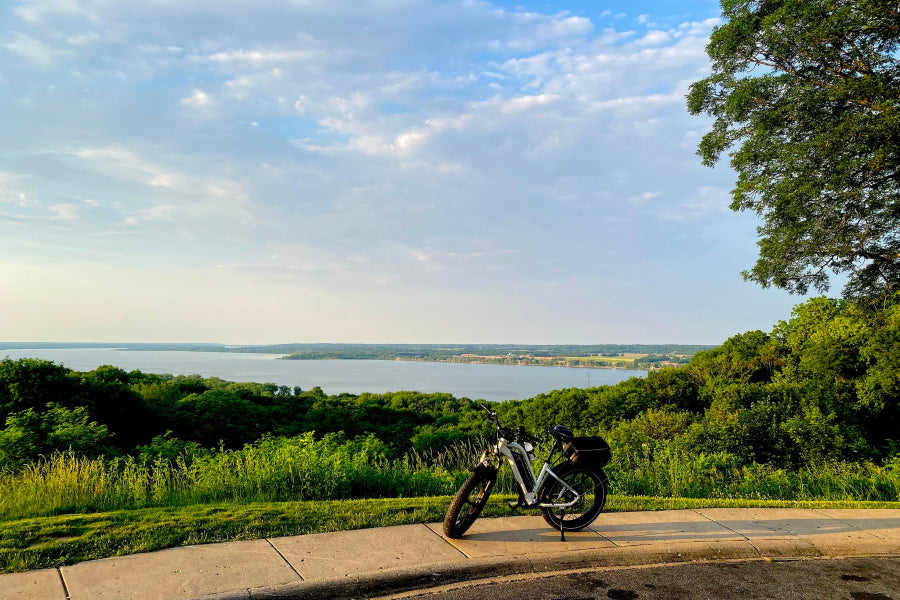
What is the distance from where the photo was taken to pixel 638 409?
153 ft

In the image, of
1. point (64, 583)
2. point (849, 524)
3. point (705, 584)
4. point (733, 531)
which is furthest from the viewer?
point (849, 524)

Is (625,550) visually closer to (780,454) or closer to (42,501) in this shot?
(42,501)

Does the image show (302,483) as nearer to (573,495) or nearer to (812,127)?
(573,495)

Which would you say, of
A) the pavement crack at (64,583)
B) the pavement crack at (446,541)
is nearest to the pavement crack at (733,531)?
the pavement crack at (446,541)

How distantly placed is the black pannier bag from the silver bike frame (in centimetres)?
28

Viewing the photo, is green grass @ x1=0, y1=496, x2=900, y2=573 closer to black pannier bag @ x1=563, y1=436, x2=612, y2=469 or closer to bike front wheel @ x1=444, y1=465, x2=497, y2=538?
bike front wheel @ x1=444, y1=465, x2=497, y2=538

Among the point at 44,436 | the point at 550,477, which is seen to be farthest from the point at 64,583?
the point at 44,436

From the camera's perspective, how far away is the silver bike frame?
21.0ft

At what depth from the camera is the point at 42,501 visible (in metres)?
7.39

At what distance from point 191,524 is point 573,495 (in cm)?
408

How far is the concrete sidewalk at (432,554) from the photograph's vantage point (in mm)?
4750

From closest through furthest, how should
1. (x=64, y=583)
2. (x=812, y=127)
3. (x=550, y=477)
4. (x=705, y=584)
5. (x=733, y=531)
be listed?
(x=64, y=583)
(x=705, y=584)
(x=550, y=477)
(x=733, y=531)
(x=812, y=127)

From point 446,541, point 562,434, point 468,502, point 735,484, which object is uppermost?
point 562,434

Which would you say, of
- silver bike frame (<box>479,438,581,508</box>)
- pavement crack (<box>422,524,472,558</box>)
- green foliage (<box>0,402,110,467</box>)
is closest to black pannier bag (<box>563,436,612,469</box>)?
silver bike frame (<box>479,438,581,508</box>)
